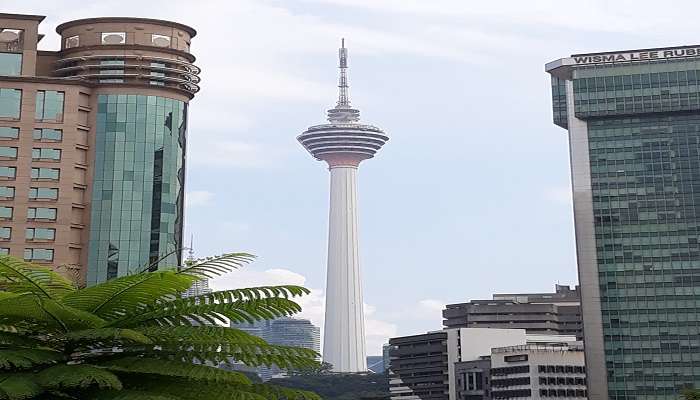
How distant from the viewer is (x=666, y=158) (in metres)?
192

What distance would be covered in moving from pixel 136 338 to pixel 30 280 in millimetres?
1740

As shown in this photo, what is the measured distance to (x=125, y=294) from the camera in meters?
13.1

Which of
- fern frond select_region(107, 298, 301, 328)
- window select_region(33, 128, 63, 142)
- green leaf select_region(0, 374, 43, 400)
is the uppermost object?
window select_region(33, 128, 63, 142)

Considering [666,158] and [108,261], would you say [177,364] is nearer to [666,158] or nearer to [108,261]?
[108,261]

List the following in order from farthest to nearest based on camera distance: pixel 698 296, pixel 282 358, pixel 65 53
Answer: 1. pixel 698 296
2. pixel 65 53
3. pixel 282 358

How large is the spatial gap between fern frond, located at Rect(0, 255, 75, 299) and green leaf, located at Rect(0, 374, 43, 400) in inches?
42.9

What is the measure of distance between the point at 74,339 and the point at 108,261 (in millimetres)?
103983

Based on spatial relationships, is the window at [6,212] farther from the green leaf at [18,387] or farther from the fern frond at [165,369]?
the green leaf at [18,387]

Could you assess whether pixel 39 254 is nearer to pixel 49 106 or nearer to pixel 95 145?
pixel 95 145

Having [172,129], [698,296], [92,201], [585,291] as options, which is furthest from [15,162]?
[698,296]

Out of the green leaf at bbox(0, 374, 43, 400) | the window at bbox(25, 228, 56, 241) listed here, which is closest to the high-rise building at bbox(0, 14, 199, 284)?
the window at bbox(25, 228, 56, 241)

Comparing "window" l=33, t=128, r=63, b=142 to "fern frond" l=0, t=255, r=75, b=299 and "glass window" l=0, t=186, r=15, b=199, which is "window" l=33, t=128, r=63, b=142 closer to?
"glass window" l=0, t=186, r=15, b=199

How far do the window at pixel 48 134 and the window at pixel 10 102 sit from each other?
2.93m

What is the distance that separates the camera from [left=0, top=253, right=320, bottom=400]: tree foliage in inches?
489
